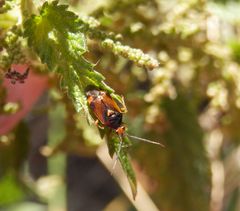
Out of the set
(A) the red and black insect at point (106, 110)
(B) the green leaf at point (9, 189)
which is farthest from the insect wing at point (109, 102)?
(B) the green leaf at point (9, 189)

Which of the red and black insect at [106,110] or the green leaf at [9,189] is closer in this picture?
the red and black insect at [106,110]

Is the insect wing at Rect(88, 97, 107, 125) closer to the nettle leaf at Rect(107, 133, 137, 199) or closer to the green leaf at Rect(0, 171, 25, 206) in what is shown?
the nettle leaf at Rect(107, 133, 137, 199)

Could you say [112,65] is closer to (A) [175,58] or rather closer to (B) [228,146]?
(A) [175,58]

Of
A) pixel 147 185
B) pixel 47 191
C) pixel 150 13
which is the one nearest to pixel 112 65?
pixel 150 13

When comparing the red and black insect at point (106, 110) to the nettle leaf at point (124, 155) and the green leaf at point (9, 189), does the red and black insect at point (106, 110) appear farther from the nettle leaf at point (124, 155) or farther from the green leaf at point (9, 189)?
the green leaf at point (9, 189)

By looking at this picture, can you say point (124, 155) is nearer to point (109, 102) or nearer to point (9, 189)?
point (109, 102)

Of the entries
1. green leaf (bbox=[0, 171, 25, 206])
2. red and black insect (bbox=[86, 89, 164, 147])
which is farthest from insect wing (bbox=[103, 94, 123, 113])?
green leaf (bbox=[0, 171, 25, 206])

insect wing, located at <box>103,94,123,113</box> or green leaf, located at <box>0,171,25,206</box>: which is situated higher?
insect wing, located at <box>103,94,123,113</box>

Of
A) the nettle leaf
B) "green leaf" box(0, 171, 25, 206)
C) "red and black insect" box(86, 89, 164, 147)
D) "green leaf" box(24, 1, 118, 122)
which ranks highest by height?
"green leaf" box(24, 1, 118, 122)

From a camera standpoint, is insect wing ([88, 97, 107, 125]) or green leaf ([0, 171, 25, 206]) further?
green leaf ([0, 171, 25, 206])
